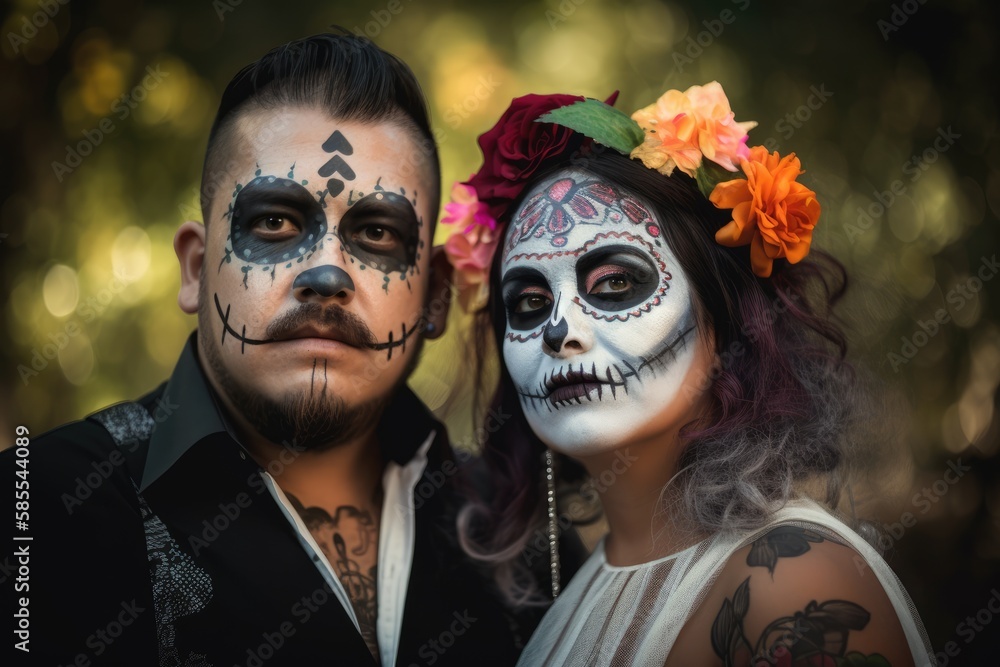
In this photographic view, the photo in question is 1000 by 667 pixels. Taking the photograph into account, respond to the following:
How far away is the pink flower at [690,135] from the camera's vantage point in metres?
2.89

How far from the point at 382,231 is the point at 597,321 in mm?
856

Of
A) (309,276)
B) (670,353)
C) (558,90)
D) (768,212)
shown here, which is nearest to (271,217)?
(309,276)

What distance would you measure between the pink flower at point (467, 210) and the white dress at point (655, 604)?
4.16 ft

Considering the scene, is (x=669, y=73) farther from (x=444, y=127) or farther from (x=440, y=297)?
(x=440, y=297)

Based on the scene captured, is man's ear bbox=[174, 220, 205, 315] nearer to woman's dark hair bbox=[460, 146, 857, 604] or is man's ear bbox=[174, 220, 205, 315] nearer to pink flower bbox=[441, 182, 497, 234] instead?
pink flower bbox=[441, 182, 497, 234]

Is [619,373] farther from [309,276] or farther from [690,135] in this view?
[309,276]

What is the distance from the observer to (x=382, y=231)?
10.4ft

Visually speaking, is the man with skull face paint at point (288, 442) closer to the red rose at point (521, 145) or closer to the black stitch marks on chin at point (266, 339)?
the black stitch marks on chin at point (266, 339)

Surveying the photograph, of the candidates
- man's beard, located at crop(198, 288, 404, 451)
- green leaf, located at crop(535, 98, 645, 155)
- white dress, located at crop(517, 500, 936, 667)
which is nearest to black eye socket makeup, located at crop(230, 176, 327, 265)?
man's beard, located at crop(198, 288, 404, 451)

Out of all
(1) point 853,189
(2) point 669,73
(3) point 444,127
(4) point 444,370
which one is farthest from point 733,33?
(4) point 444,370

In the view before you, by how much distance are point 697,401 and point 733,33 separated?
312 cm

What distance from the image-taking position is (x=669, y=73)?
5477 millimetres

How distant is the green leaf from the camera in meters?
2.92

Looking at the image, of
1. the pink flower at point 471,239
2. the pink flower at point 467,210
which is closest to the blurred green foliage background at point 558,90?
the pink flower at point 471,239
